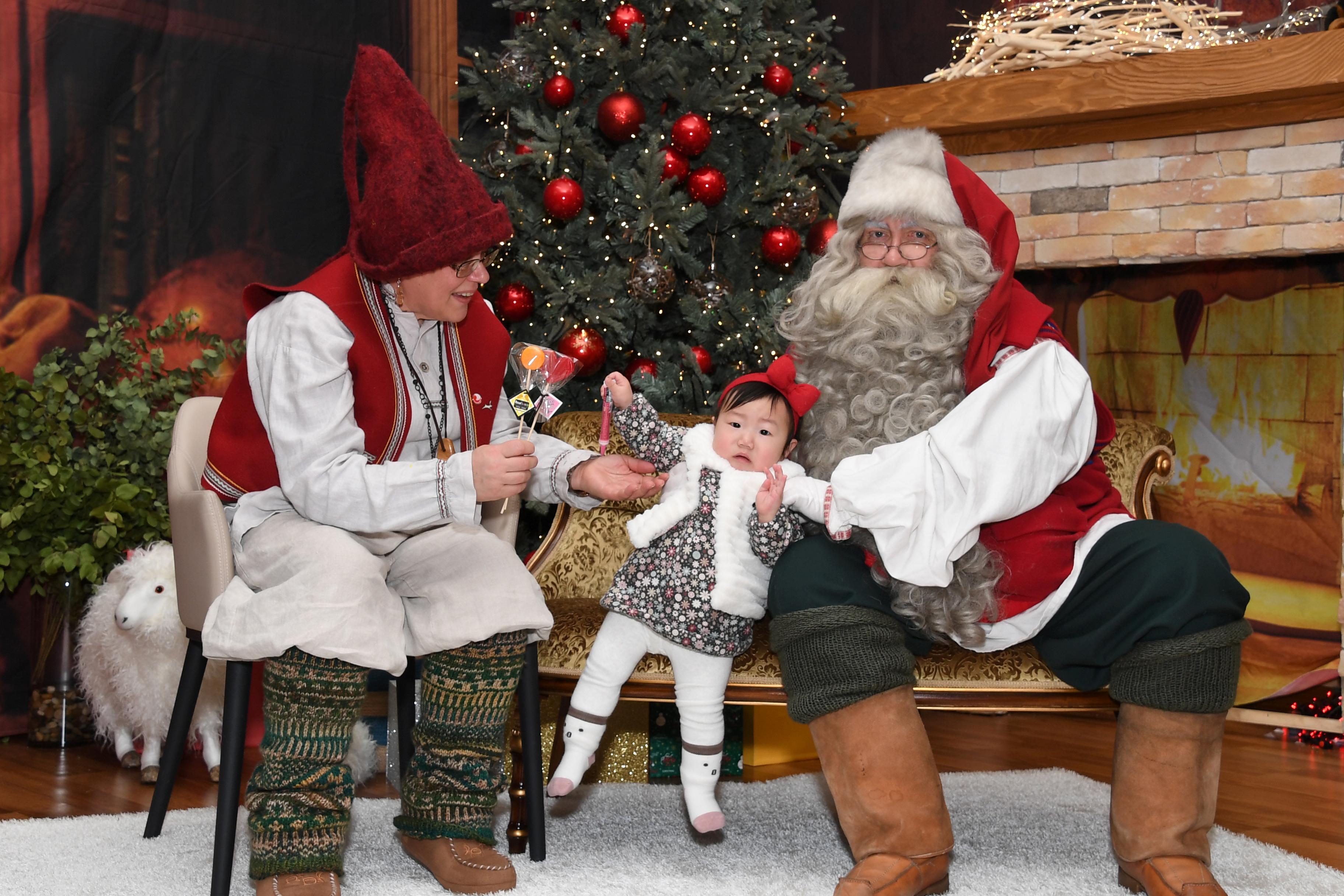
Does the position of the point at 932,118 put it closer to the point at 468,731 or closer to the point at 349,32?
the point at 349,32

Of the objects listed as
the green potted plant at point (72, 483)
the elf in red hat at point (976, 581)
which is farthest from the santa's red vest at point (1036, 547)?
the green potted plant at point (72, 483)

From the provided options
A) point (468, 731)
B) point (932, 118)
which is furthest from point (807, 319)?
point (932, 118)

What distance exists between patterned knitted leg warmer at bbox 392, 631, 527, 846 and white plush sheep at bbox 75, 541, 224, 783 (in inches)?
46.7

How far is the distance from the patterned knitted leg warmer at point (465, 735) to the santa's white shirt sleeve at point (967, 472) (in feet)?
2.44

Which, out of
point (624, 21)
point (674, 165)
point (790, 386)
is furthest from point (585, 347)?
point (790, 386)

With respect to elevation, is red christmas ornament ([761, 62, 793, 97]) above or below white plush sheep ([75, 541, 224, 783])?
above

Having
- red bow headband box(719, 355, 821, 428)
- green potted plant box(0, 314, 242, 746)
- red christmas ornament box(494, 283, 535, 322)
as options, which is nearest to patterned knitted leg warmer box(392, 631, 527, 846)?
red bow headband box(719, 355, 821, 428)

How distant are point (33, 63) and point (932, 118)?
301 cm

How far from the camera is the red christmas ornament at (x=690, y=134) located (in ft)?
12.7

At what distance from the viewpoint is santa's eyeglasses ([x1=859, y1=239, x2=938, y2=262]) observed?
2.71 meters

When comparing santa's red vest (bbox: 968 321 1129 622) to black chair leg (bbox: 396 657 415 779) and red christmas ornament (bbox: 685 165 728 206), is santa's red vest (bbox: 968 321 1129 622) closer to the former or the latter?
black chair leg (bbox: 396 657 415 779)

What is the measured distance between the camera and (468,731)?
8.04 ft

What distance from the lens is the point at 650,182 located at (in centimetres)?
381

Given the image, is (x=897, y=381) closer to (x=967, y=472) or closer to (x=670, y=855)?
(x=967, y=472)
